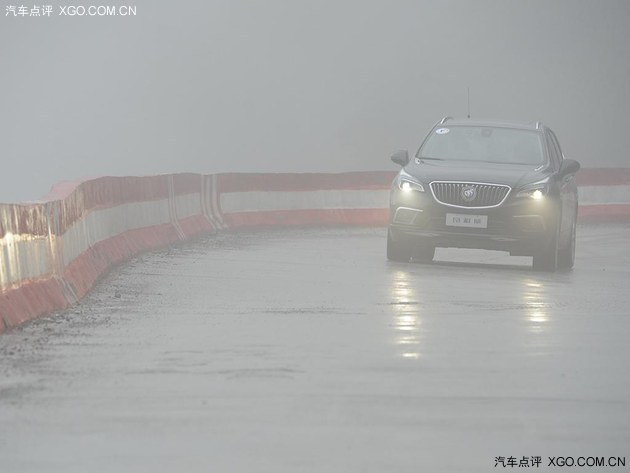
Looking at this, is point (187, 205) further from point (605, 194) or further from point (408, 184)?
point (605, 194)

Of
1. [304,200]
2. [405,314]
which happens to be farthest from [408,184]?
[304,200]

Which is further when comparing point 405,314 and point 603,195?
point 603,195

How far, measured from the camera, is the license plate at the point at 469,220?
18734mm

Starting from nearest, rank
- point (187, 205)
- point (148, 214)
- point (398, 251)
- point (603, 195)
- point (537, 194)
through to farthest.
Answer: point (537, 194)
point (398, 251)
point (148, 214)
point (187, 205)
point (603, 195)

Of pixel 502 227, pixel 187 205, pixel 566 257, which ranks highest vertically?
A: pixel 502 227

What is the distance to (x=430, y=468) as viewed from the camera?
7.16 meters

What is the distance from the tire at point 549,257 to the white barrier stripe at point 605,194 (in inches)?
560

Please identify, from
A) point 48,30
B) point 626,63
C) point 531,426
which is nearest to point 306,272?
point 531,426

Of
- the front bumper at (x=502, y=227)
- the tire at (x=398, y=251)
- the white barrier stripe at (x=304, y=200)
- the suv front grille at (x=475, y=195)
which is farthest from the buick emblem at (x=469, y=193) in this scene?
the white barrier stripe at (x=304, y=200)

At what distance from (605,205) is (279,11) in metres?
25.8

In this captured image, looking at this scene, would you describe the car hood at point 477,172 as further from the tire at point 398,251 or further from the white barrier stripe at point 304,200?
the white barrier stripe at point 304,200

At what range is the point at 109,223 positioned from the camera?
1809cm

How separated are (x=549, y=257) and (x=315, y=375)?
30.7 feet

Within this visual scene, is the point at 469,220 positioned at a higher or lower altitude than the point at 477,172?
lower
